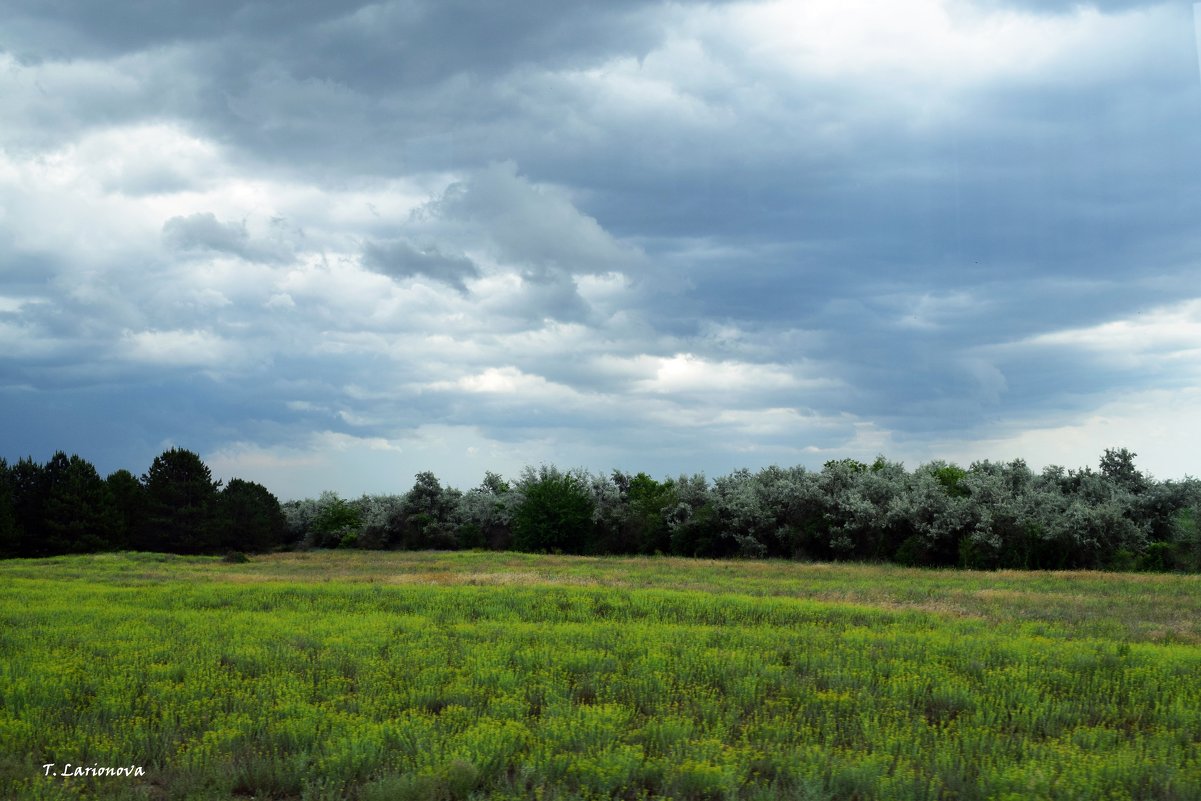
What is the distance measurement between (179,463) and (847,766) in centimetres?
8066

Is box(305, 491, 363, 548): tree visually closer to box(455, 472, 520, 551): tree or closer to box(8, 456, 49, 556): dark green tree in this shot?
box(455, 472, 520, 551): tree

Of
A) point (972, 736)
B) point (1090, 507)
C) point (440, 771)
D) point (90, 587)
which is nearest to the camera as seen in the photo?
point (440, 771)

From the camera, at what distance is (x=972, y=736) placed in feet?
32.8

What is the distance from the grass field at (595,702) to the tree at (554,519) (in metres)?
47.2

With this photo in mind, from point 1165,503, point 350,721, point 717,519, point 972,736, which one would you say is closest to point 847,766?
point 972,736

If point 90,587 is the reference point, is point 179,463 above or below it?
above

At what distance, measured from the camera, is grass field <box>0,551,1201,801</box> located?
27.9ft

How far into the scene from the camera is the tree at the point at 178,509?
74312mm

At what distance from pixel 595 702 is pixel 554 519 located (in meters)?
57.5

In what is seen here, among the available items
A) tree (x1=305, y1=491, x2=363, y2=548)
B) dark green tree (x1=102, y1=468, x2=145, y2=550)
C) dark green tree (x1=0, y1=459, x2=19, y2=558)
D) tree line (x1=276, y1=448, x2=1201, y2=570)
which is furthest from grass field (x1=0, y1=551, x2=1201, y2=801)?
tree (x1=305, y1=491, x2=363, y2=548)

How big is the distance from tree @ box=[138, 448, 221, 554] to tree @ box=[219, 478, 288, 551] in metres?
0.88

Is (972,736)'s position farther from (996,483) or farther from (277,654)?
(996,483)

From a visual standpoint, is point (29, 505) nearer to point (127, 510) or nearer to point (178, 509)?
point (127, 510)

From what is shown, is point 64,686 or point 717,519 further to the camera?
point 717,519
